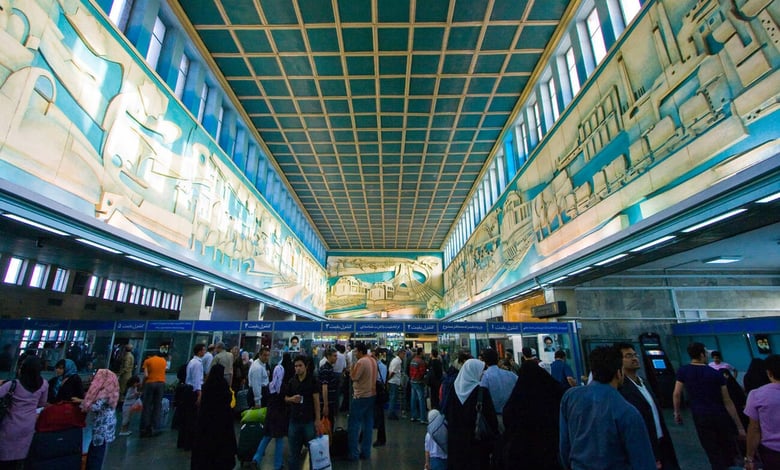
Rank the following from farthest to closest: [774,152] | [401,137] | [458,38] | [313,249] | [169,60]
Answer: [313,249] < [401,137] < [458,38] < [169,60] < [774,152]

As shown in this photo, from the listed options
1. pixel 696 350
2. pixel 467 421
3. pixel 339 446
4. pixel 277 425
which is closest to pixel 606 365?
pixel 467 421

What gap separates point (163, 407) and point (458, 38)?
1208cm

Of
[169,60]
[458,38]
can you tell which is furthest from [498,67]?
[169,60]

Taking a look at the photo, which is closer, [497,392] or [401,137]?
[497,392]

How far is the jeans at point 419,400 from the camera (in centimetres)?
864

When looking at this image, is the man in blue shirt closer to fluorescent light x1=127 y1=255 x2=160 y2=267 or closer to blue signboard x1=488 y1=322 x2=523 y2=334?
blue signboard x1=488 y1=322 x2=523 y2=334

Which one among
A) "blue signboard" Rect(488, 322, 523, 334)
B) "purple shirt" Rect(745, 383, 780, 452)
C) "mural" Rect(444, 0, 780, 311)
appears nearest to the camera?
"purple shirt" Rect(745, 383, 780, 452)

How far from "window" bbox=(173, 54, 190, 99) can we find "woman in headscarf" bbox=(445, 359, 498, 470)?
36.1 feet

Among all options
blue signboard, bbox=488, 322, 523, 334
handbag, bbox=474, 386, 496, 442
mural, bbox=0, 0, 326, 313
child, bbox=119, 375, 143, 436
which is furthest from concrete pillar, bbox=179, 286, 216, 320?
handbag, bbox=474, 386, 496, 442

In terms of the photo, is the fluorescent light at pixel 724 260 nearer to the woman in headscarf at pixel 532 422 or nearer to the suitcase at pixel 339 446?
the woman in headscarf at pixel 532 422

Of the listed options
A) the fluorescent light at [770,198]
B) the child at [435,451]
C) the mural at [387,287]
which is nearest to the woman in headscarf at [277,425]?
the child at [435,451]

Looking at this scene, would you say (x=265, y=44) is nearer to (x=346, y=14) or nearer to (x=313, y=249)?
(x=346, y=14)

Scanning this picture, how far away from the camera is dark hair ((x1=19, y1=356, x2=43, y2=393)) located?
3744 mm

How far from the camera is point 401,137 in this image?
15992 mm
